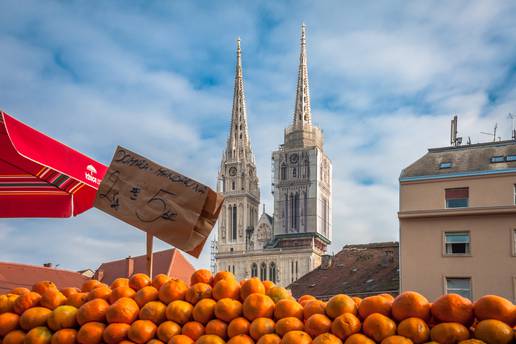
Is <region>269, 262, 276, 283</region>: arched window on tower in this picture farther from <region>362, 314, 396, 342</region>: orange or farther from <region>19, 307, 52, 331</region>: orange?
<region>362, 314, 396, 342</region>: orange

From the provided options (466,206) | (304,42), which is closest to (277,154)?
(304,42)

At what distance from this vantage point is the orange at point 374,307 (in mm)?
5254

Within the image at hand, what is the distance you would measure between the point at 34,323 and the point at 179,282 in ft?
4.21

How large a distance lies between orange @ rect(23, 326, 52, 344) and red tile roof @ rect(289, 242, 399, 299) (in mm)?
33169

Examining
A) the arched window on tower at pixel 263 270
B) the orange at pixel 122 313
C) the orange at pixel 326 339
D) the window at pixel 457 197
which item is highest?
the arched window on tower at pixel 263 270

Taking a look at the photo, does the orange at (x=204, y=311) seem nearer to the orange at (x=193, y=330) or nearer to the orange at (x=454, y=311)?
the orange at (x=193, y=330)

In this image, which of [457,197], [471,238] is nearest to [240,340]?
[471,238]

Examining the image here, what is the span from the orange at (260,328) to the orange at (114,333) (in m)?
1.04

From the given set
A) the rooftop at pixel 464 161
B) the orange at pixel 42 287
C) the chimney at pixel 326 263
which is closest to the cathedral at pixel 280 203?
the chimney at pixel 326 263

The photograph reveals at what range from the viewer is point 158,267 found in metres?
30.4

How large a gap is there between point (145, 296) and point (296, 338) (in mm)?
1563

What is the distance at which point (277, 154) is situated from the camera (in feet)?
416

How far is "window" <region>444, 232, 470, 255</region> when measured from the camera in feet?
92.4

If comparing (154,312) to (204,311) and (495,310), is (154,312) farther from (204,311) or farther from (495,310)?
(495,310)
